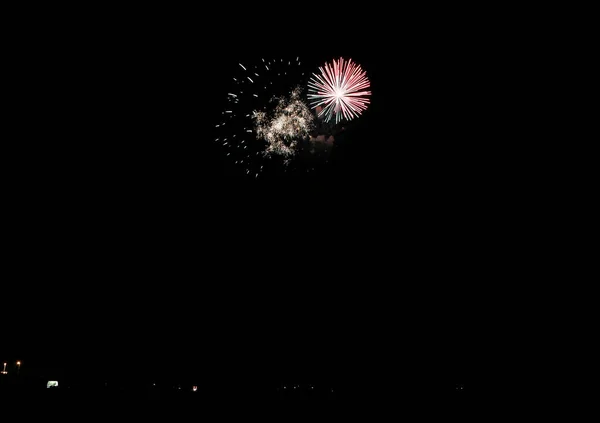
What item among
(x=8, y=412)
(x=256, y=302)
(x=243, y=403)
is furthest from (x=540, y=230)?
(x=8, y=412)

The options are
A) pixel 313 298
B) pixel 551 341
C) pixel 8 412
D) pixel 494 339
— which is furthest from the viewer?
pixel 313 298

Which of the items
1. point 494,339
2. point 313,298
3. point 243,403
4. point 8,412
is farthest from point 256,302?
point 8,412

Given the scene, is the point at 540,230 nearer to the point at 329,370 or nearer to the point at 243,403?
the point at 329,370

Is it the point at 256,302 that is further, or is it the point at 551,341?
the point at 256,302

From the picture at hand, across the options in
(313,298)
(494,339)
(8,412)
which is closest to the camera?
(8,412)

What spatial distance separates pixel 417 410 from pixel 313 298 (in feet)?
27.2

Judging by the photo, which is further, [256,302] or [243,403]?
[256,302]

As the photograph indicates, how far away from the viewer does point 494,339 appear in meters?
13.1

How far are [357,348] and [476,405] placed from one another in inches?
294

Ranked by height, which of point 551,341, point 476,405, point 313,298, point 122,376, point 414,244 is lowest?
point 476,405

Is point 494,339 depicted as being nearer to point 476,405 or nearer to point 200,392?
point 476,405

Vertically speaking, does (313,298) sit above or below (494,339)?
above

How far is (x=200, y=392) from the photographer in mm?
6688

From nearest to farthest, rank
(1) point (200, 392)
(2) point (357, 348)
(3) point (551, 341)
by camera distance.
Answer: (1) point (200, 392) → (3) point (551, 341) → (2) point (357, 348)
